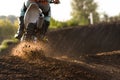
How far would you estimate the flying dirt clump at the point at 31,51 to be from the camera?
11941 mm

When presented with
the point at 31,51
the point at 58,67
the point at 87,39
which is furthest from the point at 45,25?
the point at 87,39

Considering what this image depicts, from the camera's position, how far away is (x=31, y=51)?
12008 millimetres

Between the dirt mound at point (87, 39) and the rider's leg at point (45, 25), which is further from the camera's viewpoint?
the dirt mound at point (87, 39)

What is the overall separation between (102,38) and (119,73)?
64.8 ft

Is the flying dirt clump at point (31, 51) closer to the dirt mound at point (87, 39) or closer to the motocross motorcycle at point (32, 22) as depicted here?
the motocross motorcycle at point (32, 22)

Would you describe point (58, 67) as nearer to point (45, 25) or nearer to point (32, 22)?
point (32, 22)

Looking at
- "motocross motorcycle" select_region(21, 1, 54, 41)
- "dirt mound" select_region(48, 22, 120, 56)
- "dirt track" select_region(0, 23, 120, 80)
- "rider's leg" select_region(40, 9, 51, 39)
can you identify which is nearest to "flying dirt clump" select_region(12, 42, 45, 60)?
"dirt track" select_region(0, 23, 120, 80)

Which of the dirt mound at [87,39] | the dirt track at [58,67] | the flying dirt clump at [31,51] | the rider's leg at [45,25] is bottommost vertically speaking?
the dirt mound at [87,39]

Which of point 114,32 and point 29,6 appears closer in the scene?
point 29,6

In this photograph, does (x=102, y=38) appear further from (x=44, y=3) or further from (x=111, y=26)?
(x=44, y=3)

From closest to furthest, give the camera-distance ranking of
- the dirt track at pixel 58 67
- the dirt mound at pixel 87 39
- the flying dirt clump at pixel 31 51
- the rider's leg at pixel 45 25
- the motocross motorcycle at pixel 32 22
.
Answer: the dirt track at pixel 58 67
the flying dirt clump at pixel 31 51
the motocross motorcycle at pixel 32 22
the rider's leg at pixel 45 25
the dirt mound at pixel 87 39

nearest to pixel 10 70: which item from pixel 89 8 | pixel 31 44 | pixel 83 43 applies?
pixel 31 44

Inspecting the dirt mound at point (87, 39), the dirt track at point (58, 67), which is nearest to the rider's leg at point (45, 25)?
the dirt track at point (58, 67)

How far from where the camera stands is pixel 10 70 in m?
9.86
